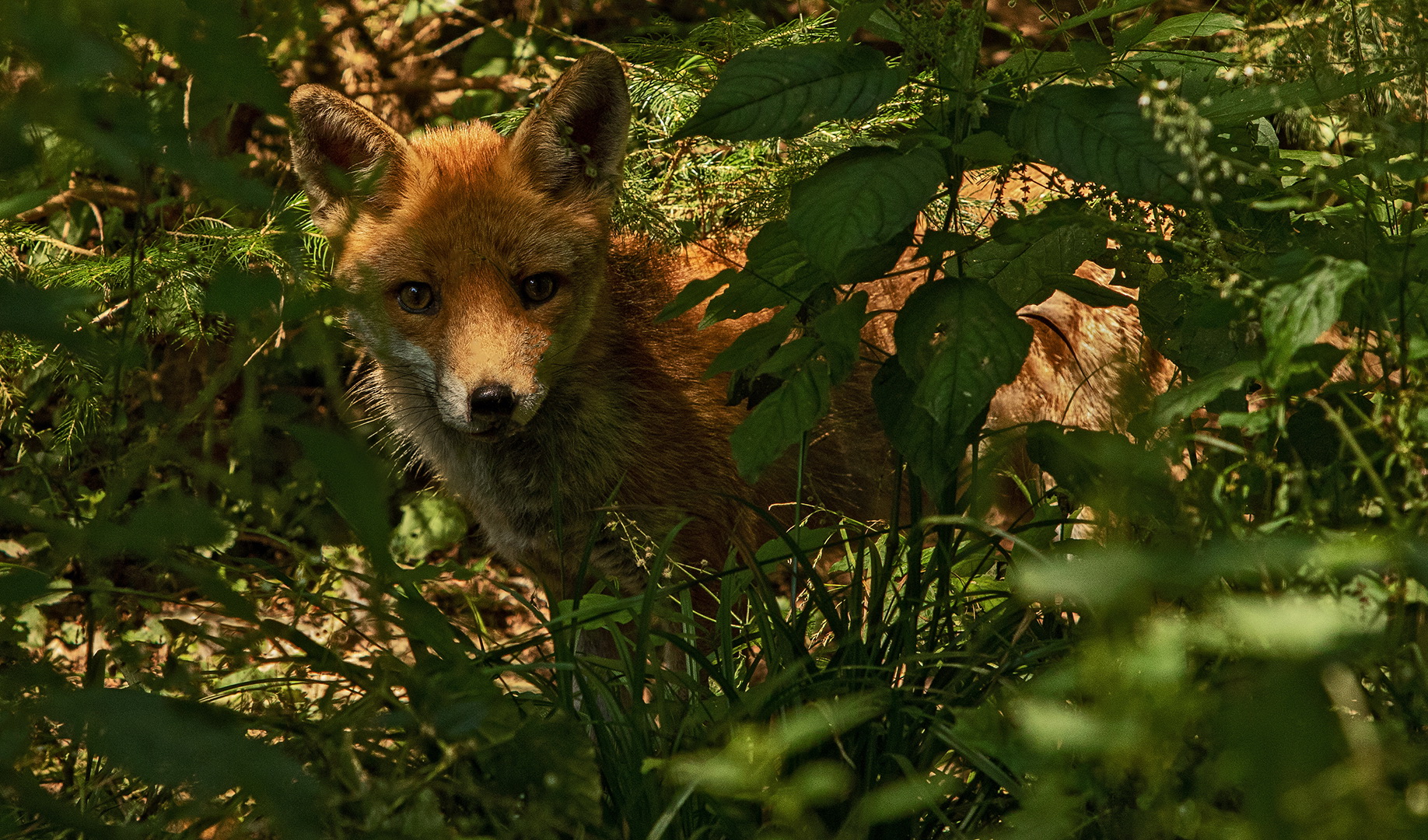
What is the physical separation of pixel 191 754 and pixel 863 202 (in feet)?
3.49

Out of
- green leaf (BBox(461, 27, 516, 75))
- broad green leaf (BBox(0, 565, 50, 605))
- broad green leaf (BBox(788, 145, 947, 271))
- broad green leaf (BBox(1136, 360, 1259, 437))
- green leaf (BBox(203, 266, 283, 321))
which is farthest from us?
green leaf (BBox(461, 27, 516, 75))

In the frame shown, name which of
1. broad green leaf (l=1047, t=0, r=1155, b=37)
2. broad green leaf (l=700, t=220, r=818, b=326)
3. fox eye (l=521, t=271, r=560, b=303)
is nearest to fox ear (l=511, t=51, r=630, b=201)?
fox eye (l=521, t=271, r=560, b=303)

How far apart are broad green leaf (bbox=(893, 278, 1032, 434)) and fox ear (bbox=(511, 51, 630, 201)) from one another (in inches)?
58.3

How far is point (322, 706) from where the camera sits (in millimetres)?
1582

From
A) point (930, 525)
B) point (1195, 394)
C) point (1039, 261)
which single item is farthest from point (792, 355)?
point (1195, 394)

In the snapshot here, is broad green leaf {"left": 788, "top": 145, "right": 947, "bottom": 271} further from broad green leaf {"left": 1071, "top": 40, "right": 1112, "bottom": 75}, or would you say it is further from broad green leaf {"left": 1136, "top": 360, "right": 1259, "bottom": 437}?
broad green leaf {"left": 1136, "top": 360, "right": 1259, "bottom": 437}

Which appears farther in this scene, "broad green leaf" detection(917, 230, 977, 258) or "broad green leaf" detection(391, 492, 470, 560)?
"broad green leaf" detection(391, 492, 470, 560)

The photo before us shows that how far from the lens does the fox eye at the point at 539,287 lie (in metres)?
3.04

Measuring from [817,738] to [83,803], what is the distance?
125cm

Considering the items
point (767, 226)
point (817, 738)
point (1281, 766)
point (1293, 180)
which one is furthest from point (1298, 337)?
point (1293, 180)

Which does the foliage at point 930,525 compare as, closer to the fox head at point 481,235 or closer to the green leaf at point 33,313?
the green leaf at point 33,313

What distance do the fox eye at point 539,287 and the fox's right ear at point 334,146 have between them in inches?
19.2

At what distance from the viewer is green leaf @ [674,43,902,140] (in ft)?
5.25

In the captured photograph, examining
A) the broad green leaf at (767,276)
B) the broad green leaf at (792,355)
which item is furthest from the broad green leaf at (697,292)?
the broad green leaf at (792,355)
